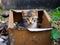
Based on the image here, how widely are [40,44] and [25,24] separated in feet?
1.74

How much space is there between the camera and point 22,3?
16.1 ft

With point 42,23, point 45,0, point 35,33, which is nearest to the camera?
point 35,33

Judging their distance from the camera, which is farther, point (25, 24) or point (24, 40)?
point (25, 24)

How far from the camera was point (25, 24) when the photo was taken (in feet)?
9.64

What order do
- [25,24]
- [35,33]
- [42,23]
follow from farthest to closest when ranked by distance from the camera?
[42,23], [25,24], [35,33]

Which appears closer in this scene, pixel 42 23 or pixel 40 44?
pixel 40 44

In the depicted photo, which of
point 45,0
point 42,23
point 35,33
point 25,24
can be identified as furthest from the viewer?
point 45,0

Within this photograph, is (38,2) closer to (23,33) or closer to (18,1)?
(18,1)

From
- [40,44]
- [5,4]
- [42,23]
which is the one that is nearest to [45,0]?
[5,4]

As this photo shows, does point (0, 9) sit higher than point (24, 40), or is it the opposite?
point (0, 9)

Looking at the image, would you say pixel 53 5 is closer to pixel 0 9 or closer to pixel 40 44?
pixel 0 9

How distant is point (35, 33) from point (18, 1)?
2.55 metres

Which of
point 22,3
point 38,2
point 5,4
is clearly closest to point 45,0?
point 38,2

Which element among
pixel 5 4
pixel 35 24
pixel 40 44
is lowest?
pixel 40 44
